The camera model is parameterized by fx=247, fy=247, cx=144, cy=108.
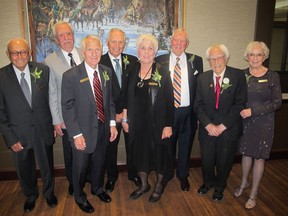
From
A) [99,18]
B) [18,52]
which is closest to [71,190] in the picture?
[18,52]

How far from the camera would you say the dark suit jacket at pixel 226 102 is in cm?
261

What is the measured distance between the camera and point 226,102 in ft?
8.66

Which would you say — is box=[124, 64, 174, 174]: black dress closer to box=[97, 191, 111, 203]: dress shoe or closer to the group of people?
the group of people

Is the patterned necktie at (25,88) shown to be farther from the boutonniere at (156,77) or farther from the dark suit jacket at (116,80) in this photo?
the boutonniere at (156,77)

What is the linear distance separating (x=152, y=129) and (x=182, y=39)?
104cm

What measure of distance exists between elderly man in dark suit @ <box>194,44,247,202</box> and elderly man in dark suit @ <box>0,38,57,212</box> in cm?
167

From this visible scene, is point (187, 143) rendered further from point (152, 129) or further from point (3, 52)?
point (3, 52)

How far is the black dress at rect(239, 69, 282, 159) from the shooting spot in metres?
2.60

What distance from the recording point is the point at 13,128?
2465mm

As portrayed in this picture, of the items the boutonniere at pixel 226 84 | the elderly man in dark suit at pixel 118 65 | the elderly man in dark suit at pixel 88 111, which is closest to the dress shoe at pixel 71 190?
the elderly man in dark suit at pixel 88 111

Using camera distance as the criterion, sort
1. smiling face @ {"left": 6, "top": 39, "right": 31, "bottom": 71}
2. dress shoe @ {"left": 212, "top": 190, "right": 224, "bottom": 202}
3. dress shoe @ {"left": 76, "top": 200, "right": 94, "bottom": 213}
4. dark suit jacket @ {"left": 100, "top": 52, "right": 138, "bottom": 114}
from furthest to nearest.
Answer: dress shoe @ {"left": 212, "top": 190, "right": 224, "bottom": 202} → dark suit jacket @ {"left": 100, "top": 52, "right": 138, "bottom": 114} → dress shoe @ {"left": 76, "top": 200, "right": 94, "bottom": 213} → smiling face @ {"left": 6, "top": 39, "right": 31, "bottom": 71}

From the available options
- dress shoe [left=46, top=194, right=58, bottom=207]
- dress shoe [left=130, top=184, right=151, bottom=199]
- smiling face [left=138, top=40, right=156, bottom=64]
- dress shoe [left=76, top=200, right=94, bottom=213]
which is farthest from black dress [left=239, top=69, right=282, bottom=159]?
dress shoe [left=46, top=194, right=58, bottom=207]

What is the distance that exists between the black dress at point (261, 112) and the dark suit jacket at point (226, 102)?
110 millimetres

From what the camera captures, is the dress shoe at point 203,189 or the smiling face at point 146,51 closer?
the smiling face at point 146,51
